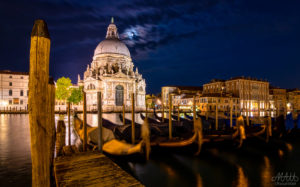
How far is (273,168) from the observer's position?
4633 millimetres

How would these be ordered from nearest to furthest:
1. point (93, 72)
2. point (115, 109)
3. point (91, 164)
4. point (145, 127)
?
point (91, 164)
point (145, 127)
point (115, 109)
point (93, 72)

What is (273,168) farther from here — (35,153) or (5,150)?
(5,150)

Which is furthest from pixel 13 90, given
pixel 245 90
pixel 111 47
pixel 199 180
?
pixel 245 90

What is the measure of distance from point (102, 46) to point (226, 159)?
31268 mm

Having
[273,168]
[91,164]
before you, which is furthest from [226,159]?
[91,164]

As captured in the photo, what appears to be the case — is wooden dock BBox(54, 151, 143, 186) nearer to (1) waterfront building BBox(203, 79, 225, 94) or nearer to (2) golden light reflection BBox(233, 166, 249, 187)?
(2) golden light reflection BBox(233, 166, 249, 187)

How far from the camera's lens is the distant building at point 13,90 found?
85.8 ft

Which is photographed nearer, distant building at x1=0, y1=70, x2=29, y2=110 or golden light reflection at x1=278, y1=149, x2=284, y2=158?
golden light reflection at x1=278, y1=149, x2=284, y2=158

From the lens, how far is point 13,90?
87.8ft

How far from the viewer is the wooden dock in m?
1.97

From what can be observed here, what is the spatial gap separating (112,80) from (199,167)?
79.2 ft

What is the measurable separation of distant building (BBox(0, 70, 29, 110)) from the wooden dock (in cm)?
2829

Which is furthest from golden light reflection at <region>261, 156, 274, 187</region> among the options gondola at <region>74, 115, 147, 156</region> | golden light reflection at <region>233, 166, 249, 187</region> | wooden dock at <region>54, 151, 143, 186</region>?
wooden dock at <region>54, 151, 143, 186</region>

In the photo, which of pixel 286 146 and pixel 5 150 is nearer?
pixel 5 150
